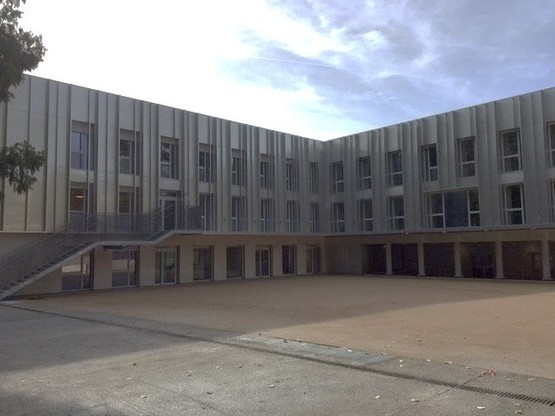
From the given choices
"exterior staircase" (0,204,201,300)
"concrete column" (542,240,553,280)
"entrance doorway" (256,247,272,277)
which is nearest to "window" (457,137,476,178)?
"concrete column" (542,240,553,280)

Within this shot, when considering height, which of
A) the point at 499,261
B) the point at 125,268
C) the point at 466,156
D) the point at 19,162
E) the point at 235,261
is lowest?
the point at 125,268

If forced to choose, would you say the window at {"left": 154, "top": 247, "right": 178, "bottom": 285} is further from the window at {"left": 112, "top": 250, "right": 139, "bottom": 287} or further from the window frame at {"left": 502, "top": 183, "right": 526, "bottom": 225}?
the window frame at {"left": 502, "top": 183, "right": 526, "bottom": 225}

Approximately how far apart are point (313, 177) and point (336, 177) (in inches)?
68.5

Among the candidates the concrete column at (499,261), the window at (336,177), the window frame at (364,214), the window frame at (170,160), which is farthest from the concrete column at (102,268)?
the concrete column at (499,261)

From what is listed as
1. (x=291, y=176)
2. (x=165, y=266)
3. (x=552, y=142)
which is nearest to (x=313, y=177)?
(x=291, y=176)

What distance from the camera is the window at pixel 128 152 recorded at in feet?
88.2

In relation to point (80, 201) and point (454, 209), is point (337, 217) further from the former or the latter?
point (80, 201)

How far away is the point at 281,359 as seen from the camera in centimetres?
848

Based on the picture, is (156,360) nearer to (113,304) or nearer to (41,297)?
(113,304)

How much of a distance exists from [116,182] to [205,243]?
23.4 ft

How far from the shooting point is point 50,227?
77.3 feet

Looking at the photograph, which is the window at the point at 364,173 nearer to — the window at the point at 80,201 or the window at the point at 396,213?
the window at the point at 396,213

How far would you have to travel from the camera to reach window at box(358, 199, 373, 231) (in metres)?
35.5

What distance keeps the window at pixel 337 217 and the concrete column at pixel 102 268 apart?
56.1ft
